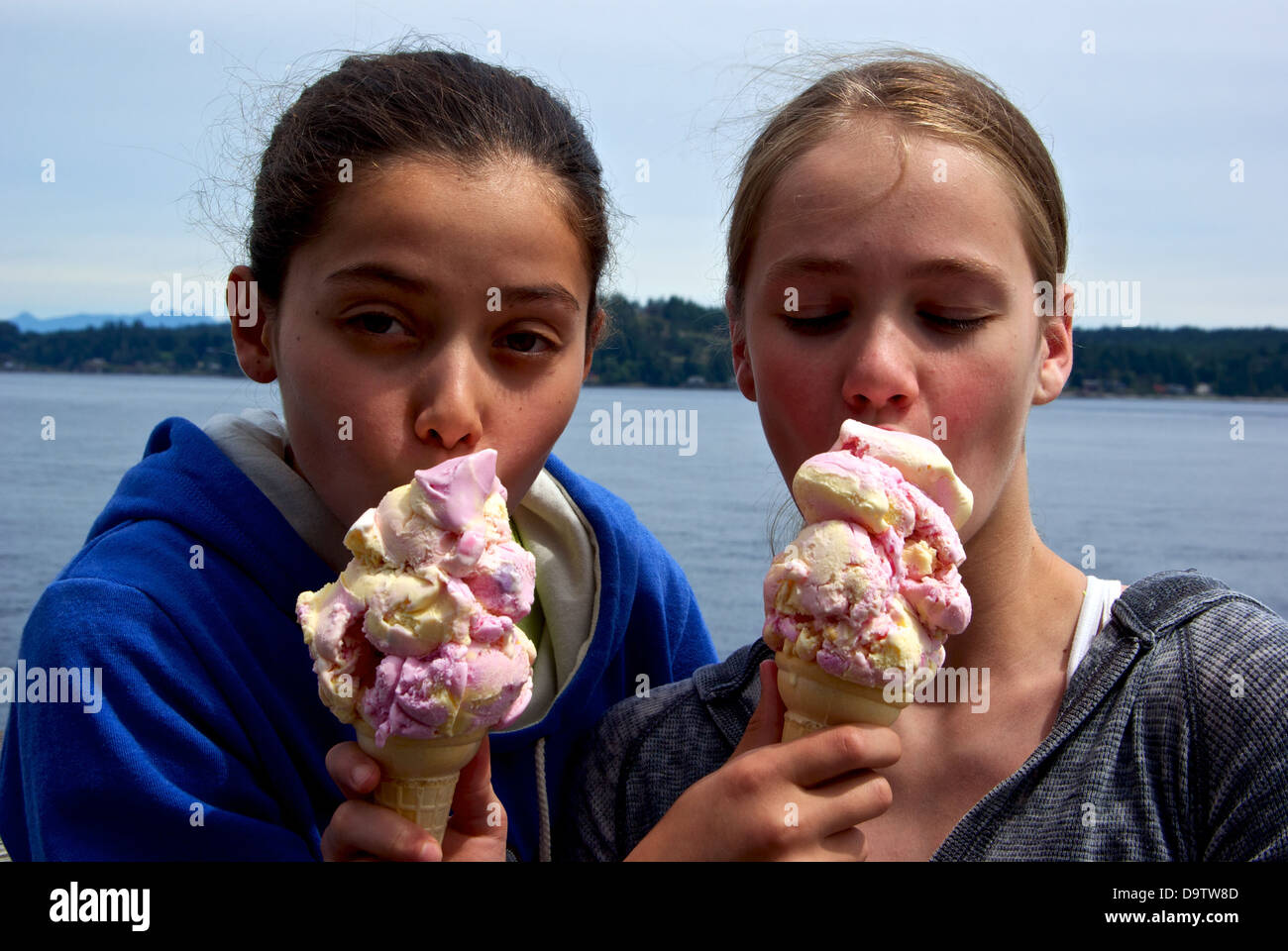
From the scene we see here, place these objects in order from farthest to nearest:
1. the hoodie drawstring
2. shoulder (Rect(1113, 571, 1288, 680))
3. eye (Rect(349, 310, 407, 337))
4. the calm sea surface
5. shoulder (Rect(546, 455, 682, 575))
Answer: the calm sea surface
shoulder (Rect(546, 455, 682, 575))
the hoodie drawstring
eye (Rect(349, 310, 407, 337))
shoulder (Rect(1113, 571, 1288, 680))

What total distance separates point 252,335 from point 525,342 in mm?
922

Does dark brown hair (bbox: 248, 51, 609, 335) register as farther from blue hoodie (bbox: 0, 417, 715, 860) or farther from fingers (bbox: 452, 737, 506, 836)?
fingers (bbox: 452, 737, 506, 836)

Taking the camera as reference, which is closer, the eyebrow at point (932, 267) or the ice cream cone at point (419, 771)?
the ice cream cone at point (419, 771)

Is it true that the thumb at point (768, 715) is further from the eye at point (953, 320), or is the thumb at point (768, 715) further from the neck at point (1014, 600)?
the eye at point (953, 320)

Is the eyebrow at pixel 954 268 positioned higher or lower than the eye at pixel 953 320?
higher

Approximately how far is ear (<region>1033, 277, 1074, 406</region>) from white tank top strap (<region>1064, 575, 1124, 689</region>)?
53cm

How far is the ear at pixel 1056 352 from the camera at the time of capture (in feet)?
9.86

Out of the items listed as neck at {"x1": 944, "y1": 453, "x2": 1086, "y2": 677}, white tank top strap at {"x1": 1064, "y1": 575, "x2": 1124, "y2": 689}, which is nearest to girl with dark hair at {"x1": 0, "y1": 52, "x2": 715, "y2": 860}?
neck at {"x1": 944, "y1": 453, "x2": 1086, "y2": 677}

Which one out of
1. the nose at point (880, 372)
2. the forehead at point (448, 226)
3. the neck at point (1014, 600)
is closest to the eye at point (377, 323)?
the forehead at point (448, 226)

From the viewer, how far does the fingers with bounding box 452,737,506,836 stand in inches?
105

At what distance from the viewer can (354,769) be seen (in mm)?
2387

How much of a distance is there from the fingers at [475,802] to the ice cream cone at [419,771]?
119 millimetres

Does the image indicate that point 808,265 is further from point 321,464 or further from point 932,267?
point 321,464
